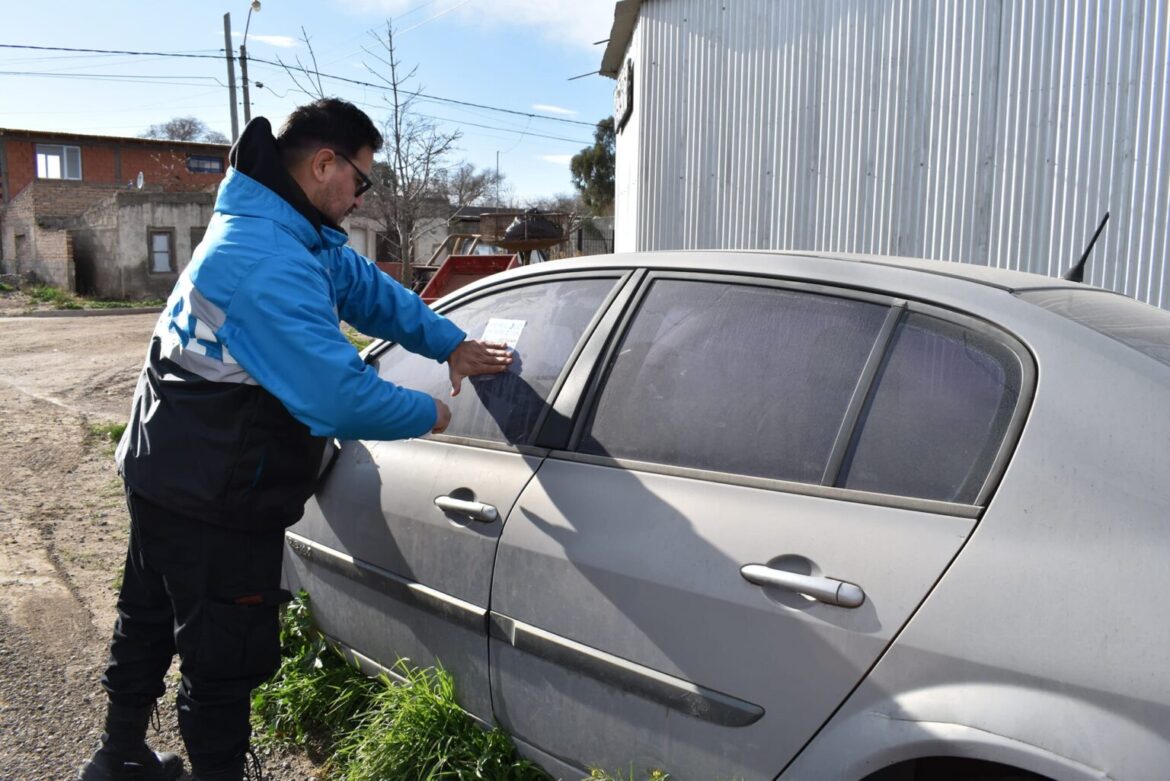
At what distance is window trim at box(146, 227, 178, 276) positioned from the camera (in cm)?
2888

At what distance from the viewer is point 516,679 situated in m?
2.19

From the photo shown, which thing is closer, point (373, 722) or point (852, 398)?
point (852, 398)

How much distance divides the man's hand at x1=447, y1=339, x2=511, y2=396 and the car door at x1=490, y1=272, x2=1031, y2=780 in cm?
40

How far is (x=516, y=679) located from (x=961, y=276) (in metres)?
1.39

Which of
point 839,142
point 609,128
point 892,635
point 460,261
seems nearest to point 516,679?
point 892,635

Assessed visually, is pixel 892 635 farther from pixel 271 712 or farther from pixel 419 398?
pixel 271 712

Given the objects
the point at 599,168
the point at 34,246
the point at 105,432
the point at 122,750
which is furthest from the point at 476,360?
the point at 599,168

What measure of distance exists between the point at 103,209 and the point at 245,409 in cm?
3133

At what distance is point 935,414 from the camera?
168cm

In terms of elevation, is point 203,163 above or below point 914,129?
above

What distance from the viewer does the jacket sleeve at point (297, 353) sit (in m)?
2.05

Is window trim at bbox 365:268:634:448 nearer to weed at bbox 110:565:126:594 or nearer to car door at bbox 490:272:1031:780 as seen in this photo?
car door at bbox 490:272:1031:780

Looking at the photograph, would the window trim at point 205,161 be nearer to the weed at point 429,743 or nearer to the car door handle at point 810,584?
the weed at point 429,743

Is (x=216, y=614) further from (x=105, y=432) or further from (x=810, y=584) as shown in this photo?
(x=105, y=432)
